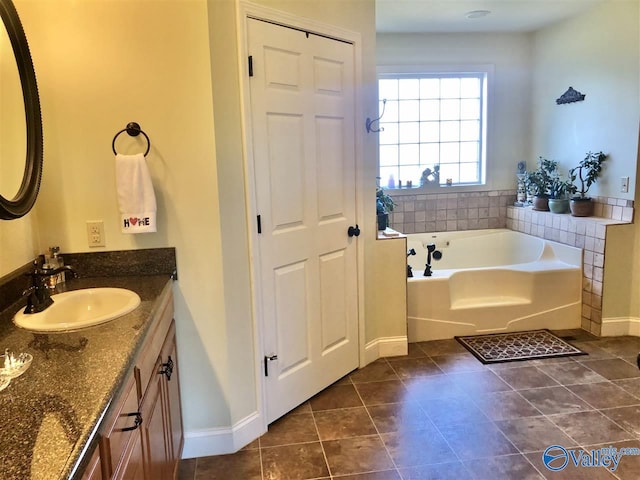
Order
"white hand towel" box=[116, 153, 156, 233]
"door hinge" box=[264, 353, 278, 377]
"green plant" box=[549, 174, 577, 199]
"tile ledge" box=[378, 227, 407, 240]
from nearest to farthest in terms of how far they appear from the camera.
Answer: "white hand towel" box=[116, 153, 156, 233], "door hinge" box=[264, 353, 278, 377], "tile ledge" box=[378, 227, 407, 240], "green plant" box=[549, 174, 577, 199]

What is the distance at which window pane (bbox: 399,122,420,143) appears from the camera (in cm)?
495

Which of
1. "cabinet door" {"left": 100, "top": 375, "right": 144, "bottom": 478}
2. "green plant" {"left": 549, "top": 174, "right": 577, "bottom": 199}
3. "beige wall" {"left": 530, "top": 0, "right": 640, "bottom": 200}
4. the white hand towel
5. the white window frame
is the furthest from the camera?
the white window frame

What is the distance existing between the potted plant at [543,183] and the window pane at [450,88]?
1.09 m

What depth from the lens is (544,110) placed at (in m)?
4.69

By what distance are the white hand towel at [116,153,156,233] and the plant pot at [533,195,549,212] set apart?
A: 11.6 ft

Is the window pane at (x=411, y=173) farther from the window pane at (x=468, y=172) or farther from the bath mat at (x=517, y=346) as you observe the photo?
the bath mat at (x=517, y=346)

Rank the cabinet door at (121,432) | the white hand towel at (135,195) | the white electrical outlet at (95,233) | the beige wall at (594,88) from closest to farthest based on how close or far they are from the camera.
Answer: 1. the cabinet door at (121,432)
2. the white hand towel at (135,195)
3. the white electrical outlet at (95,233)
4. the beige wall at (594,88)

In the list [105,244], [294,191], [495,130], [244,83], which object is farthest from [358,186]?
[495,130]

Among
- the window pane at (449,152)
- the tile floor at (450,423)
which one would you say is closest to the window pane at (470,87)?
the window pane at (449,152)

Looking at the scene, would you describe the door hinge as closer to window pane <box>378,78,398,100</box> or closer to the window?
the window

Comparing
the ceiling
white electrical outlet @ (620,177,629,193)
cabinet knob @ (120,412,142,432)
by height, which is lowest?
cabinet knob @ (120,412,142,432)

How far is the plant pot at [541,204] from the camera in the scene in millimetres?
4355

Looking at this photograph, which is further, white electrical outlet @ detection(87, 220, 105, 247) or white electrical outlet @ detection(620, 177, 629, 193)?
white electrical outlet @ detection(620, 177, 629, 193)

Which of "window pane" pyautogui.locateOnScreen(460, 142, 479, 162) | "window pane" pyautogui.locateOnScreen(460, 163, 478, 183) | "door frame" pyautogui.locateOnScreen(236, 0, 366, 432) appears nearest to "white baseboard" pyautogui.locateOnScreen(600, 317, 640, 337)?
"window pane" pyautogui.locateOnScreen(460, 163, 478, 183)
